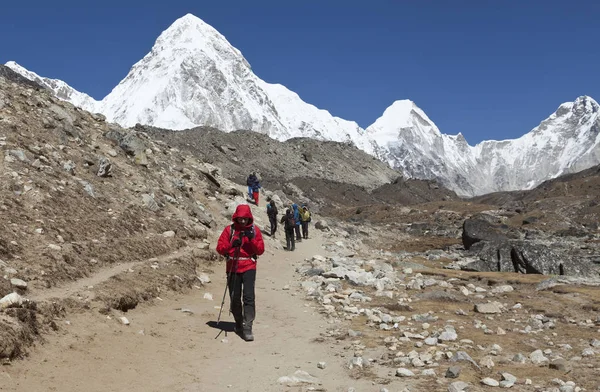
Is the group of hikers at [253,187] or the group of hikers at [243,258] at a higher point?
the group of hikers at [253,187]

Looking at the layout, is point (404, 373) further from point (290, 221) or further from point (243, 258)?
point (290, 221)

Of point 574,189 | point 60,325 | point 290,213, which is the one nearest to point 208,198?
point 290,213

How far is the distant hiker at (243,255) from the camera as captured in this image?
10.5 meters

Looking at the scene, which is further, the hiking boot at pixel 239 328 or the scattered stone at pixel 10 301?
the hiking boot at pixel 239 328

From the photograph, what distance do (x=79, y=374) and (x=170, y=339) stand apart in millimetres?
2474

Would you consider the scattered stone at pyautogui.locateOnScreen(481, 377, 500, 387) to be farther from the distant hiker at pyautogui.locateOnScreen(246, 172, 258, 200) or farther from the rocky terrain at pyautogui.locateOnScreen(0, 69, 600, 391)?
the distant hiker at pyautogui.locateOnScreen(246, 172, 258, 200)

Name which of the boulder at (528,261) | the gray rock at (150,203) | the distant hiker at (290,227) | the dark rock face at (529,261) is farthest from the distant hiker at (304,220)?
the gray rock at (150,203)

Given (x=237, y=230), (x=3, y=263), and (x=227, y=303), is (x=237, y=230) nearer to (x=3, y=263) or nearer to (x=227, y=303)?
(x=227, y=303)

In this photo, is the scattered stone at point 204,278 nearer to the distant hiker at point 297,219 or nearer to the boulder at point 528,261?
the distant hiker at point 297,219

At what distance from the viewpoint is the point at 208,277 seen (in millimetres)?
16672

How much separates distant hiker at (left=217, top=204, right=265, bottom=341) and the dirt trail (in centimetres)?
60

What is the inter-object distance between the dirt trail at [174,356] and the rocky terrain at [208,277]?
0.18 metres

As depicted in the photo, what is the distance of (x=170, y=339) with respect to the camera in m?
10.1

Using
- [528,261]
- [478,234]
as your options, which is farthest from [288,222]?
[478,234]
